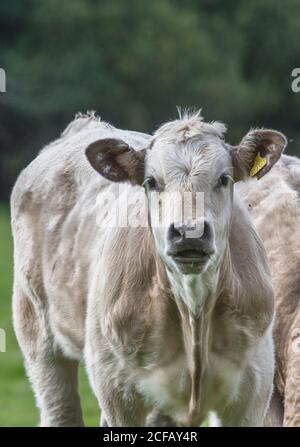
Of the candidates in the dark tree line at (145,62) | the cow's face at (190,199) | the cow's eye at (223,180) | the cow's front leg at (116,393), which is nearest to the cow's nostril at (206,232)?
the cow's face at (190,199)

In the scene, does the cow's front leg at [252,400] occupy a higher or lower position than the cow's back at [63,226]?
lower

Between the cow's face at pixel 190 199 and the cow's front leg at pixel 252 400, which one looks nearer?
the cow's face at pixel 190 199

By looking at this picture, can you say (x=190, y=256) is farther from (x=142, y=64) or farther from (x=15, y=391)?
(x=142, y=64)

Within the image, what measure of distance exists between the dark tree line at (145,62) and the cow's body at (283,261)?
2602 centimetres

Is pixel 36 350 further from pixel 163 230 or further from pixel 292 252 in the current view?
pixel 163 230

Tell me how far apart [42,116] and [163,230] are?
96.1 feet

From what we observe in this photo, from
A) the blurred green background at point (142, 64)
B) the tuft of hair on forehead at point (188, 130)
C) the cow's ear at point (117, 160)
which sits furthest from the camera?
the blurred green background at point (142, 64)

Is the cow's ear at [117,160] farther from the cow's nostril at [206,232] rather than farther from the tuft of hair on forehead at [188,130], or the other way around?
the cow's nostril at [206,232]

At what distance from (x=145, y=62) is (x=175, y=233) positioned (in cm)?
3367

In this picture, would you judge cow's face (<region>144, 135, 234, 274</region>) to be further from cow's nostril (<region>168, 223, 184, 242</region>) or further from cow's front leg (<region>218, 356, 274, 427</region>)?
cow's front leg (<region>218, 356, 274, 427</region>)

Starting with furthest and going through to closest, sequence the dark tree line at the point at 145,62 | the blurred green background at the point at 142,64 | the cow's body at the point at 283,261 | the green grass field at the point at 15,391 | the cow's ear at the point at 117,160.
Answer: the dark tree line at the point at 145,62 < the blurred green background at the point at 142,64 < the green grass field at the point at 15,391 < the cow's body at the point at 283,261 < the cow's ear at the point at 117,160

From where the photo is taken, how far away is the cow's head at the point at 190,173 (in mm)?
5863

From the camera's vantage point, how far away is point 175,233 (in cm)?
585
